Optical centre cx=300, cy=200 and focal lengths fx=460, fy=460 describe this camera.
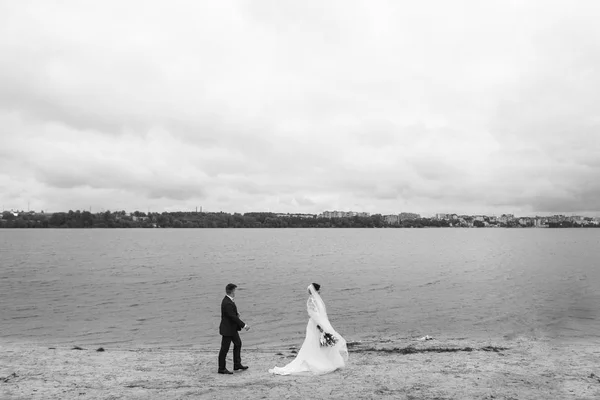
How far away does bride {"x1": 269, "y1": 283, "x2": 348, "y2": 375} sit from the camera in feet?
41.8

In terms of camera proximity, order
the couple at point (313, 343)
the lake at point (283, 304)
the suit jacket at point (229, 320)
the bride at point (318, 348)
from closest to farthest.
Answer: the suit jacket at point (229, 320) < the couple at point (313, 343) < the bride at point (318, 348) < the lake at point (283, 304)

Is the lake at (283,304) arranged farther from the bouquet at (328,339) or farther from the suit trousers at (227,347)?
the bouquet at (328,339)

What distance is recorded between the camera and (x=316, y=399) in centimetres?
1048

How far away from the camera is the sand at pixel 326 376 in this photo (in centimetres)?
1102

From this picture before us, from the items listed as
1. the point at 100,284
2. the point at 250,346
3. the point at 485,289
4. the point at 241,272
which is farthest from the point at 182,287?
the point at 485,289

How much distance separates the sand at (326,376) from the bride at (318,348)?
0.35m

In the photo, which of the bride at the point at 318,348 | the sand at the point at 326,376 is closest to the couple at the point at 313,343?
the bride at the point at 318,348

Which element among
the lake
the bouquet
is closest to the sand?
the bouquet

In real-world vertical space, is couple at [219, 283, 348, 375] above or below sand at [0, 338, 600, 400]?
above

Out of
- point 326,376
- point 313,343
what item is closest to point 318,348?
point 313,343

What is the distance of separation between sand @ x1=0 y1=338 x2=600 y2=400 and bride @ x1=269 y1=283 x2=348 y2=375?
349mm

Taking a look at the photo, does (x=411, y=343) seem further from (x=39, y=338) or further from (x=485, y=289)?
(x=485, y=289)

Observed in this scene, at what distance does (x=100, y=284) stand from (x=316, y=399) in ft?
124

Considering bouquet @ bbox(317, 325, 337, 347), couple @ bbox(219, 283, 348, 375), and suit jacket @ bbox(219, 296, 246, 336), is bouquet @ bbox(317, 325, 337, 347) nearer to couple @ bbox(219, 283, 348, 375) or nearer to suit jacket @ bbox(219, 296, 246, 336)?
couple @ bbox(219, 283, 348, 375)
